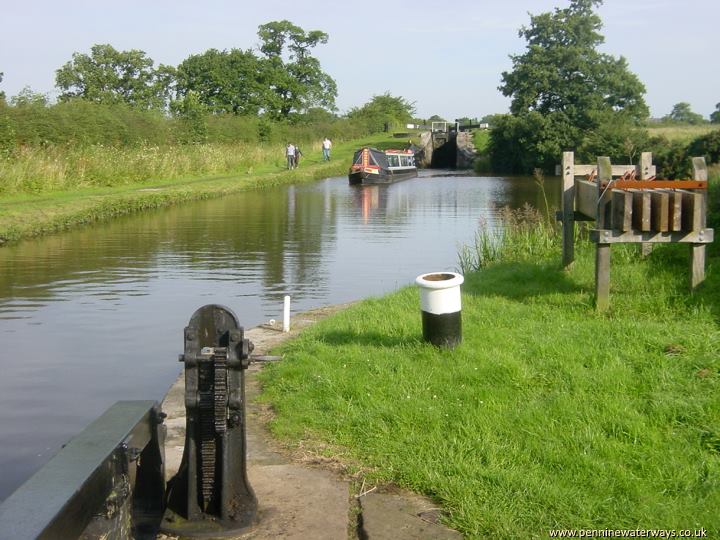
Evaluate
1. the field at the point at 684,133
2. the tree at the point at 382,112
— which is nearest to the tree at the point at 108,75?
the tree at the point at 382,112

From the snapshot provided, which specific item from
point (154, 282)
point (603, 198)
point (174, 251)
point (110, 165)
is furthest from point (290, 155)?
point (603, 198)

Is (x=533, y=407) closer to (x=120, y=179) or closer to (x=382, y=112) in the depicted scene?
(x=120, y=179)

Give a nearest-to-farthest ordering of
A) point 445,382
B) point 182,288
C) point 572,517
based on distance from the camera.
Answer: point 572,517 → point 445,382 → point 182,288

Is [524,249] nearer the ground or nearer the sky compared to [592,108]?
nearer the ground

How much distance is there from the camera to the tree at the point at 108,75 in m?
68.6

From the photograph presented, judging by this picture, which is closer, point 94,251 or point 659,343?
point 659,343

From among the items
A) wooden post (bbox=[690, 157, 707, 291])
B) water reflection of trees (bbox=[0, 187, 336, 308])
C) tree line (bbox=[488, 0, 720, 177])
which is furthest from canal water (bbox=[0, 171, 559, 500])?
tree line (bbox=[488, 0, 720, 177])

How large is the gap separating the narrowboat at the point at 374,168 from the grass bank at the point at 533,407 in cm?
3180

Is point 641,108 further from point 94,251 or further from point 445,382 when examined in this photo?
point 445,382

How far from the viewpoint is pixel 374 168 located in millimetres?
40938

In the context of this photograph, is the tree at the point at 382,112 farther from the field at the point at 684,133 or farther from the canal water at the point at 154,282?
the canal water at the point at 154,282

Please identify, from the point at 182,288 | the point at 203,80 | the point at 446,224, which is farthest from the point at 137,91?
the point at 182,288

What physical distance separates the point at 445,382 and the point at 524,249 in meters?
6.81

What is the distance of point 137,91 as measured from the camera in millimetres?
69938
